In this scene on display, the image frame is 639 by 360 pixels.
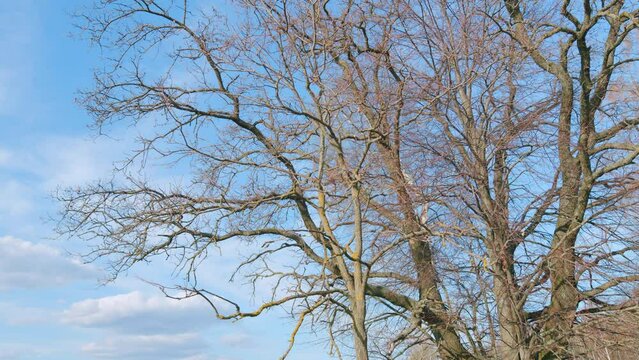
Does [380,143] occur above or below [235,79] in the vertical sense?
below

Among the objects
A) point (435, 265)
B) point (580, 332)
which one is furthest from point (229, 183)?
point (580, 332)

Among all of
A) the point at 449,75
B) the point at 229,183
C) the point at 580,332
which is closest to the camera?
the point at 580,332

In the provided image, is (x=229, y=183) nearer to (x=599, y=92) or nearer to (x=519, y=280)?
(x=519, y=280)

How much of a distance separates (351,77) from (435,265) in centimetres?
378

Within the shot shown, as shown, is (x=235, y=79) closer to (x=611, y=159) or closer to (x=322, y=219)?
(x=322, y=219)

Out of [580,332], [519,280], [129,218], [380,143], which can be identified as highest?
[380,143]

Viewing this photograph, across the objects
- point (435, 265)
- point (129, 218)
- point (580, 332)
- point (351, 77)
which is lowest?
point (580, 332)

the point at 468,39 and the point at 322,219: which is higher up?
the point at 468,39

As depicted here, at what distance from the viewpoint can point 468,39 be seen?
11.0 metres

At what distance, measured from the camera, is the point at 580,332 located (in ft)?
34.6

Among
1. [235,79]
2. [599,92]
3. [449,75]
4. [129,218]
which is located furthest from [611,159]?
[129,218]

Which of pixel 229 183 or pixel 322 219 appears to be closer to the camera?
pixel 322 219

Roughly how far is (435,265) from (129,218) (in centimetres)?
554

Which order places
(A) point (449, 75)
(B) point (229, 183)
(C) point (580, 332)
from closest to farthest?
1. (C) point (580, 332)
2. (A) point (449, 75)
3. (B) point (229, 183)
